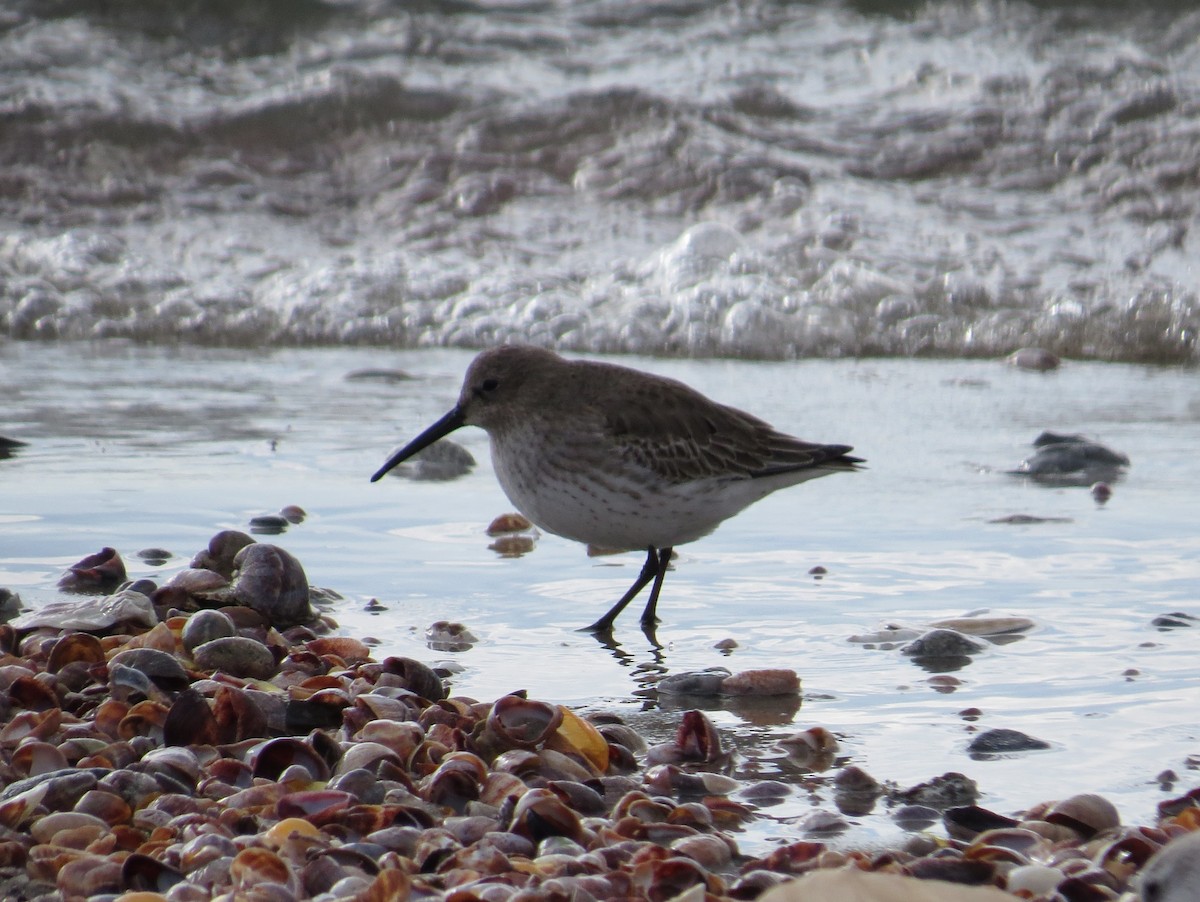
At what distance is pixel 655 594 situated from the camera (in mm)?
4578

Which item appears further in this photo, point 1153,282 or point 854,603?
point 1153,282

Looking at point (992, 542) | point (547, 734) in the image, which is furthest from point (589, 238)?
point (547, 734)

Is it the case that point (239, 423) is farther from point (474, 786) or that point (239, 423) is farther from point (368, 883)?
point (368, 883)

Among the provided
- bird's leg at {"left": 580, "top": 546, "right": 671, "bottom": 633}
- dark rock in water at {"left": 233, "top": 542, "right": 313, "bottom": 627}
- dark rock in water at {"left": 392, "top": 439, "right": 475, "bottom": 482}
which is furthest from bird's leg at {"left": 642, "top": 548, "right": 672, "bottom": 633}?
dark rock in water at {"left": 392, "top": 439, "right": 475, "bottom": 482}

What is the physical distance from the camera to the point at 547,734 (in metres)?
3.22

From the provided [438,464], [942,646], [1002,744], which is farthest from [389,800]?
[438,464]

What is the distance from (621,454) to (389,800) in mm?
1865

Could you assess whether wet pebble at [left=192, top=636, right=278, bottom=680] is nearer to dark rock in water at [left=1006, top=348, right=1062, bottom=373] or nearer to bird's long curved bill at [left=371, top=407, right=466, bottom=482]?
bird's long curved bill at [left=371, top=407, right=466, bottom=482]

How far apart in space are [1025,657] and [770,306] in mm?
5600

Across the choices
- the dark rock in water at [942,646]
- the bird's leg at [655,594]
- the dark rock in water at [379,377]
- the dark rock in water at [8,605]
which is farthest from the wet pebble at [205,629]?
the dark rock in water at [379,377]

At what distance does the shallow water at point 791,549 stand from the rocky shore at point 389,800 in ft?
0.48

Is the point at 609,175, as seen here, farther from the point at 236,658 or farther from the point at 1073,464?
the point at 236,658

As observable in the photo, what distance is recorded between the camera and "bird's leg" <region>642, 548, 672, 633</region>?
4461 mm

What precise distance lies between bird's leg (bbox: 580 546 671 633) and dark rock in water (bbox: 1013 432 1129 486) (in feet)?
6.59
